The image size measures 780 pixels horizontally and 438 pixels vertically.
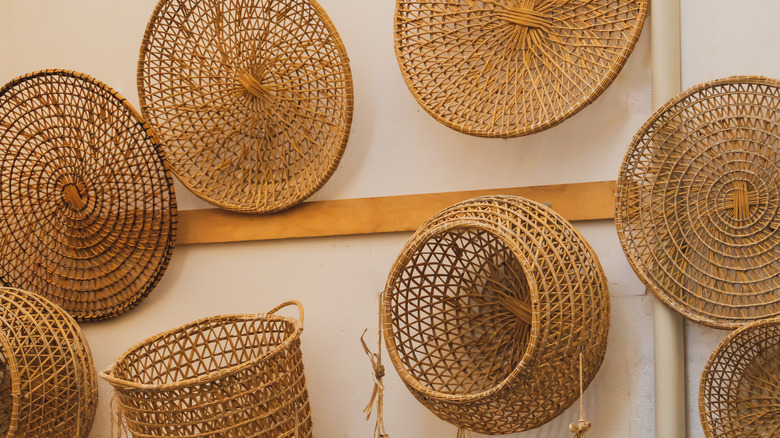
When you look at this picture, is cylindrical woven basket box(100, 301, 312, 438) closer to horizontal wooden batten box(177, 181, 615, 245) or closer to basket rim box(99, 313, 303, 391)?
basket rim box(99, 313, 303, 391)

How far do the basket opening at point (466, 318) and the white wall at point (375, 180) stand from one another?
138 millimetres

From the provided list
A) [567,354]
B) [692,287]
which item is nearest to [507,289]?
[567,354]

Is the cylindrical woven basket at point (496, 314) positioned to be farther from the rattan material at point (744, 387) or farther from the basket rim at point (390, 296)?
the rattan material at point (744, 387)

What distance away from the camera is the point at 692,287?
1368mm

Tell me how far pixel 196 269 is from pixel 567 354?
0.95 metres

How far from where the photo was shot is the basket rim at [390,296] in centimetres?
124

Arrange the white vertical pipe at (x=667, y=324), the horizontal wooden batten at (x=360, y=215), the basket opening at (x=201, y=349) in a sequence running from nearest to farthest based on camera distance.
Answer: the white vertical pipe at (x=667, y=324)
the horizontal wooden batten at (x=360, y=215)
the basket opening at (x=201, y=349)

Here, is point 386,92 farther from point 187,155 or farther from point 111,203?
point 111,203

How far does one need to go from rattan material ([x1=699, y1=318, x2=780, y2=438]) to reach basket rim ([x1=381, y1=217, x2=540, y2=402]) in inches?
13.7

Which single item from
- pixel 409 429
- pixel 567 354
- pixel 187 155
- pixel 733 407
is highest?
pixel 187 155

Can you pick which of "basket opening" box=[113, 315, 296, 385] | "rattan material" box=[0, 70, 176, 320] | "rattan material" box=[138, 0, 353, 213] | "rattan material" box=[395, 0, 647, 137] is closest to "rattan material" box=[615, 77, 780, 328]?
"rattan material" box=[395, 0, 647, 137]

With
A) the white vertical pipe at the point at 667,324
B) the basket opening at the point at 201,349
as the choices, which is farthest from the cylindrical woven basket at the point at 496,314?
the basket opening at the point at 201,349

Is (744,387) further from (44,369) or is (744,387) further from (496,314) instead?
(44,369)

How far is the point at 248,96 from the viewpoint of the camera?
5.54ft
